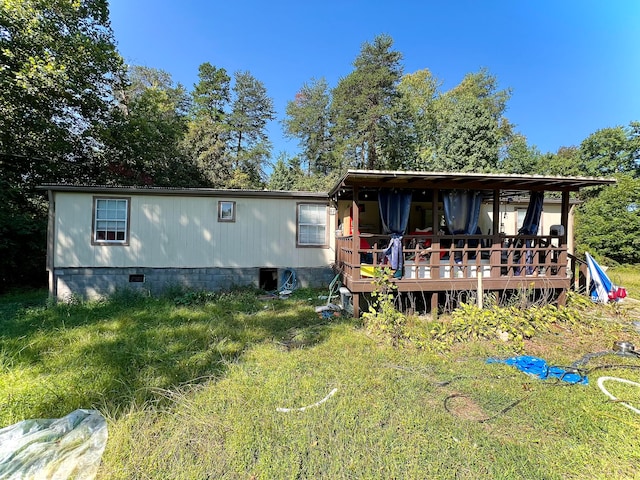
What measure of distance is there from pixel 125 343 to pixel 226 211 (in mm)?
4247

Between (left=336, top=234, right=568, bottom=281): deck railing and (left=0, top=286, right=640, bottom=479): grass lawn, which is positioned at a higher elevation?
(left=336, top=234, right=568, bottom=281): deck railing

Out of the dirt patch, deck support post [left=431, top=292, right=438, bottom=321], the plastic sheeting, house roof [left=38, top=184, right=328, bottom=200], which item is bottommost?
the dirt patch

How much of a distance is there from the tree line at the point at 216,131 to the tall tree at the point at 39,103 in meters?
0.04

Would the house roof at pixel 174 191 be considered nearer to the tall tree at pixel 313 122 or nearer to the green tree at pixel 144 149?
the green tree at pixel 144 149

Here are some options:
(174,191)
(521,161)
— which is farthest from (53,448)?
(521,161)

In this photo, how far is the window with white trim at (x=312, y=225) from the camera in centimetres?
810

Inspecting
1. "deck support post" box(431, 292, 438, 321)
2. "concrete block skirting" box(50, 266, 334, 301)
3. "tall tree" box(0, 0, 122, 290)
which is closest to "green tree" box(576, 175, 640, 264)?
"deck support post" box(431, 292, 438, 321)

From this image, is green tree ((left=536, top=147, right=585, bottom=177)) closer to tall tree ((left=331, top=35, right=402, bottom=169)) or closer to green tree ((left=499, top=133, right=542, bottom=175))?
green tree ((left=499, top=133, right=542, bottom=175))

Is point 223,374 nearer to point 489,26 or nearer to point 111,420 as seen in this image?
point 111,420

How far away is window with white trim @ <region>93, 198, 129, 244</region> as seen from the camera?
745 centimetres

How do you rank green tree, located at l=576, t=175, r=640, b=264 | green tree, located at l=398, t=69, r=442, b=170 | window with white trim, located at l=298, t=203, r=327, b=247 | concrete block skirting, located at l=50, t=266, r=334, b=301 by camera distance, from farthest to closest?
1. green tree, located at l=398, t=69, r=442, b=170
2. green tree, located at l=576, t=175, r=640, b=264
3. window with white trim, located at l=298, t=203, r=327, b=247
4. concrete block skirting, located at l=50, t=266, r=334, b=301

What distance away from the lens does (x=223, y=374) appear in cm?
331

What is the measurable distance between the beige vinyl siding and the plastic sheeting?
5.59 m

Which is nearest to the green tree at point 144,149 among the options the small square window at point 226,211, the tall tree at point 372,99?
the small square window at point 226,211
